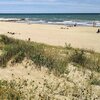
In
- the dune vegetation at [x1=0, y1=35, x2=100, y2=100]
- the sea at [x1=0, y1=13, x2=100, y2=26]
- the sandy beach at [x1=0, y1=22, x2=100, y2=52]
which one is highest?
the dune vegetation at [x1=0, y1=35, x2=100, y2=100]

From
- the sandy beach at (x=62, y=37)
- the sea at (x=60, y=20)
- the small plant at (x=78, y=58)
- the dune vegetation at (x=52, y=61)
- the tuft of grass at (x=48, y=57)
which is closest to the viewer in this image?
the dune vegetation at (x=52, y=61)

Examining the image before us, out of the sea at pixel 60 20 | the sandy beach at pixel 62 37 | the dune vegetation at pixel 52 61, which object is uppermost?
the dune vegetation at pixel 52 61

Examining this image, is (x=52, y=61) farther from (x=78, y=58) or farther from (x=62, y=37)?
(x=62, y=37)

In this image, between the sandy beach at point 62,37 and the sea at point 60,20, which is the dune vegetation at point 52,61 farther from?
→ the sea at point 60,20

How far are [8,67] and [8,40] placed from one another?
2561mm

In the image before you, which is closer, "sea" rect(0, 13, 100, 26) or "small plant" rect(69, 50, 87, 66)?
"small plant" rect(69, 50, 87, 66)

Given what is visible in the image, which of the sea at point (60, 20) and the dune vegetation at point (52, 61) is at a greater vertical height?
the dune vegetation at point (52, 61)

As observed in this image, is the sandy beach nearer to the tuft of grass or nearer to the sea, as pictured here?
the tuft of grass

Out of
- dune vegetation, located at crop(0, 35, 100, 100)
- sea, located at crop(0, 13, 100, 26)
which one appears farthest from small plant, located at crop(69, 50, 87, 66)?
sea, located at crop(0, 13, 100, 26)

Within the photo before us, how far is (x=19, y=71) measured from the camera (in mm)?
9758

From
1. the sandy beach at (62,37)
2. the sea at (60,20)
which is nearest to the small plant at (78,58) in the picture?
the sandy beach at (62,37)

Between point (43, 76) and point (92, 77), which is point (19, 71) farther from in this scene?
point (92, 77)

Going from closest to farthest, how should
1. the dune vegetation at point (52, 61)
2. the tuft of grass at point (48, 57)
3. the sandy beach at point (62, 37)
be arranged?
Result: the dune vegetation at point (52, 61) < the tuft of grass at point (48, 57) < the sandy beach at point (62, 37)

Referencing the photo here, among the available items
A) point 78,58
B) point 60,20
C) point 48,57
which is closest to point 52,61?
point 48,57
